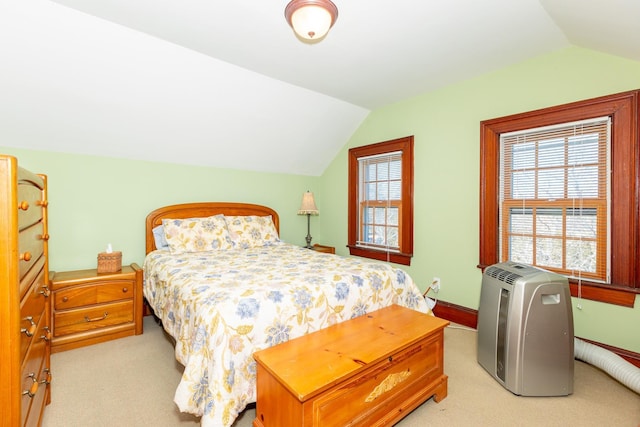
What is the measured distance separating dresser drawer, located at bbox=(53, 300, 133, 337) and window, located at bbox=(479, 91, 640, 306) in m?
3.29

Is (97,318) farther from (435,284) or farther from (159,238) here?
(435,284)

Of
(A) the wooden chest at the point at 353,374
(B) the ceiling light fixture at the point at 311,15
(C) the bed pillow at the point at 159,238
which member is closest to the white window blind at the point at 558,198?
(A) the wooden chest at the point at 353,374

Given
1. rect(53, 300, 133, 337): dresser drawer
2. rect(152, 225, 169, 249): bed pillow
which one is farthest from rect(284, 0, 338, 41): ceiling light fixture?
rect(53, 300, 133, 337): dresser drawer

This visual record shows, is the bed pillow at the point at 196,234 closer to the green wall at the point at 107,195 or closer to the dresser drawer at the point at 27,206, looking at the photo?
the green wall at the point at 107,195

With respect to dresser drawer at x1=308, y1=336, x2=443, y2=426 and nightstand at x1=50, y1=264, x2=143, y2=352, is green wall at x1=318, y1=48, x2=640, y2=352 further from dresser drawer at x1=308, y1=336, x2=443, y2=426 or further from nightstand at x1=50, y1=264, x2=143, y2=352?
nightstand at x1=50, y1=264, x2=143, y2=352

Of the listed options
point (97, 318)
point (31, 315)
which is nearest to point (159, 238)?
point (97, 318)

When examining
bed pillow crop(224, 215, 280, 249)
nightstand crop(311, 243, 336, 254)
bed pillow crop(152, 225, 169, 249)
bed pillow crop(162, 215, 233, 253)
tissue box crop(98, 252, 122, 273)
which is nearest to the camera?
tissue box crop(98, 252, 122, 273)

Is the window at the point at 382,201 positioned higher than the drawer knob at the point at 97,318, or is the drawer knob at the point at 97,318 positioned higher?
the window at the point at 382,201

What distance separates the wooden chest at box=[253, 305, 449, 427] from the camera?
126 centimetres

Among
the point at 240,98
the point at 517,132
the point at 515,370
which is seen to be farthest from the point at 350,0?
the point at 515,370

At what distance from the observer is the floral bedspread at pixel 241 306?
56.9 inches

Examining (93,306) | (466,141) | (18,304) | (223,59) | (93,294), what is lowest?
(93,306)

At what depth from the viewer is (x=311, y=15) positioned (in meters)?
1.73

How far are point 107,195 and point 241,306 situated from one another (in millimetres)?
2354
